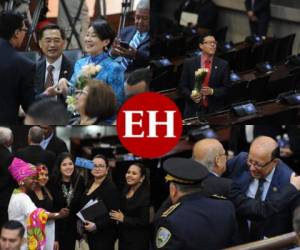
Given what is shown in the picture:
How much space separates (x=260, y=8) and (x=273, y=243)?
2.77m

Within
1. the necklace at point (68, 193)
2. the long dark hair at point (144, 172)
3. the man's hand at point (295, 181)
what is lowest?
the necklace at point (68, 193)

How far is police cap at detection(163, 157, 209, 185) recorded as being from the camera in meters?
3.05

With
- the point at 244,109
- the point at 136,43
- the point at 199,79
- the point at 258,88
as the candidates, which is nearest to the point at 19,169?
the point at 136,43

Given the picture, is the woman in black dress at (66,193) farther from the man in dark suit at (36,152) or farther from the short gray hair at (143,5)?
the short gray hair at (143,5)

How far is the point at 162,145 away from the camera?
3996 mm

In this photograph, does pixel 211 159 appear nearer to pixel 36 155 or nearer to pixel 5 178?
pixel 36 155

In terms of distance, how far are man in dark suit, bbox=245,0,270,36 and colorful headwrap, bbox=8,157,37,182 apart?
2.06 metres

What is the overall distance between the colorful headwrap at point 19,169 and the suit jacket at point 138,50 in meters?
0.71

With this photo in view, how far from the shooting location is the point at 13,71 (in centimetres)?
374

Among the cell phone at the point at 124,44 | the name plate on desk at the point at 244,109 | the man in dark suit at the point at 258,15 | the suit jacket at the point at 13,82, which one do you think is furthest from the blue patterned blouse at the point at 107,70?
the man in dark suit at the point at 258,15

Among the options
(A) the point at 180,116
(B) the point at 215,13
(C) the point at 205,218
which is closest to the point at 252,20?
(B) the point at 215,13

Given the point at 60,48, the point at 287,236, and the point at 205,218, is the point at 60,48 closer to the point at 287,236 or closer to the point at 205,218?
the point at 205,218

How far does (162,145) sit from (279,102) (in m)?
0.96

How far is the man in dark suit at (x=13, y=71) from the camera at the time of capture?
367 cm
